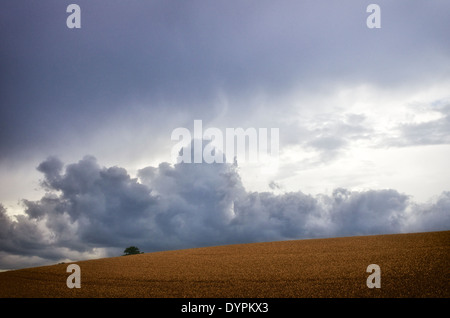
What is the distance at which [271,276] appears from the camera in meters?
21.6

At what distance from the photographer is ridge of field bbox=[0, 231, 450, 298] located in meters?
17.5

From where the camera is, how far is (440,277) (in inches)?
708

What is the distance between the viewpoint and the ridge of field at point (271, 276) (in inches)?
690

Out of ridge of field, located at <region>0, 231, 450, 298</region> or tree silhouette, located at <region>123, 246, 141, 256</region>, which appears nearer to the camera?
ridge of field, located at <region>0, 231, 450, 298</region>

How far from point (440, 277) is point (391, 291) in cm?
387

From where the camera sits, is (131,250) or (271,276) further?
(131,250)

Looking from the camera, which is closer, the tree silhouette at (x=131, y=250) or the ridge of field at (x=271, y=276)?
the ridge of field at (x=271, y=276)
